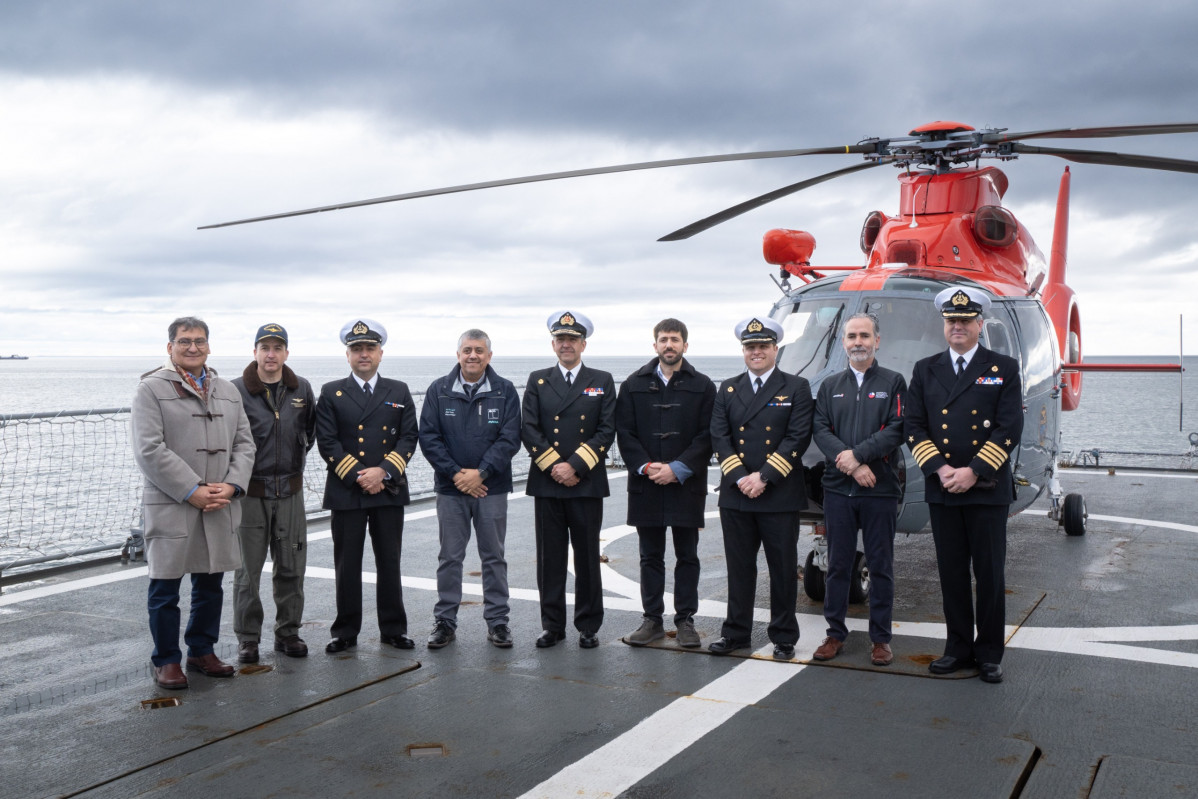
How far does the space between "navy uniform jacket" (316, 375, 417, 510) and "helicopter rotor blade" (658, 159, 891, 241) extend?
9.69 ft

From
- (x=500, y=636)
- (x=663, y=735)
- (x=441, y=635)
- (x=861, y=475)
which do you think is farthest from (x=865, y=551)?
(x=441, y=635)

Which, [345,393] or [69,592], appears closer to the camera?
[345,393]

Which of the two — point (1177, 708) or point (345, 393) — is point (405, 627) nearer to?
point (345, 393)

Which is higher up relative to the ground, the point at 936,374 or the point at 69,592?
the point at 936,374

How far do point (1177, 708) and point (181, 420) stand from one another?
16.0 ft

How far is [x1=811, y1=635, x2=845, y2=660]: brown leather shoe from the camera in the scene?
5.22 m

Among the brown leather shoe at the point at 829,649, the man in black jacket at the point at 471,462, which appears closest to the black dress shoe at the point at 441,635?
the man in black jacket at the point at 471,462

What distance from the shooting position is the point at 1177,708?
4426mm

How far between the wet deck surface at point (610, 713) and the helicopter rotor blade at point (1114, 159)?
2.81 m

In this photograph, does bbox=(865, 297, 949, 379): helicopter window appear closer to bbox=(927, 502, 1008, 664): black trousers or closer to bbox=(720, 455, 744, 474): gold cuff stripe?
bbox=(927, 502, 1008, 664): black trousers

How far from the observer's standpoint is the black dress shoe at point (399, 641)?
5.50m

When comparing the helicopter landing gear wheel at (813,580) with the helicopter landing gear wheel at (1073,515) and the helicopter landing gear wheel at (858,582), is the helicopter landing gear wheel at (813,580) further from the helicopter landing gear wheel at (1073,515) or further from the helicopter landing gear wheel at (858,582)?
the helicopter landing gear wheel at (1073,515)

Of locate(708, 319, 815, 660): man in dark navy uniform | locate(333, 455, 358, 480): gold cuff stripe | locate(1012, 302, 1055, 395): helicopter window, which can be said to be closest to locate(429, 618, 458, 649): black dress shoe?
locate(333, 455, 358, 480): gold cuff stripe

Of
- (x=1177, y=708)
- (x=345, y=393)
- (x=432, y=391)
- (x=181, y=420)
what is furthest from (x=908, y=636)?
(x=181, y=420)
